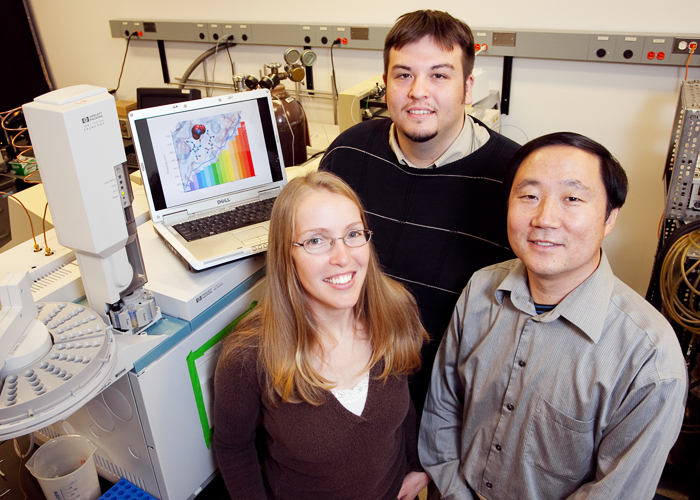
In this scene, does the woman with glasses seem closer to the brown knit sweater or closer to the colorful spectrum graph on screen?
the brown knit sweater

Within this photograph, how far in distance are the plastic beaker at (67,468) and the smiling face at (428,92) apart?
110 centimetres

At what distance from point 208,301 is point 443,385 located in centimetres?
60

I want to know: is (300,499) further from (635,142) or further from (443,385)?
(635,142)

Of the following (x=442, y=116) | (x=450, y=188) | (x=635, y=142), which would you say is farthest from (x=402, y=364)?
(x=635, y=142)

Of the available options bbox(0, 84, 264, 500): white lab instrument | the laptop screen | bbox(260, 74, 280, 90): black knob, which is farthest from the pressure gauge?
bbox(0, 84, 264, 500): white lab instrument

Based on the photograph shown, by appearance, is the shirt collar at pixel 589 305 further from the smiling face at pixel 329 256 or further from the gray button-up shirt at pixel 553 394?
the smiling face at pixel 329 256

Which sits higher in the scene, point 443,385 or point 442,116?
point 442,116

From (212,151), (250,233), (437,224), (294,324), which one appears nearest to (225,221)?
(250,233)

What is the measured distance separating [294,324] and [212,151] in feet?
1.89

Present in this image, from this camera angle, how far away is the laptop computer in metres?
1.31

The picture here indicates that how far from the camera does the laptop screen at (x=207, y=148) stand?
1343 mm

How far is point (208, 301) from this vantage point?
1.20 metres

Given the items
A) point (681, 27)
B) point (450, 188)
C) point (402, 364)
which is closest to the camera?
point (402, 364)

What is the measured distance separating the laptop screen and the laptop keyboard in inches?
2.3
